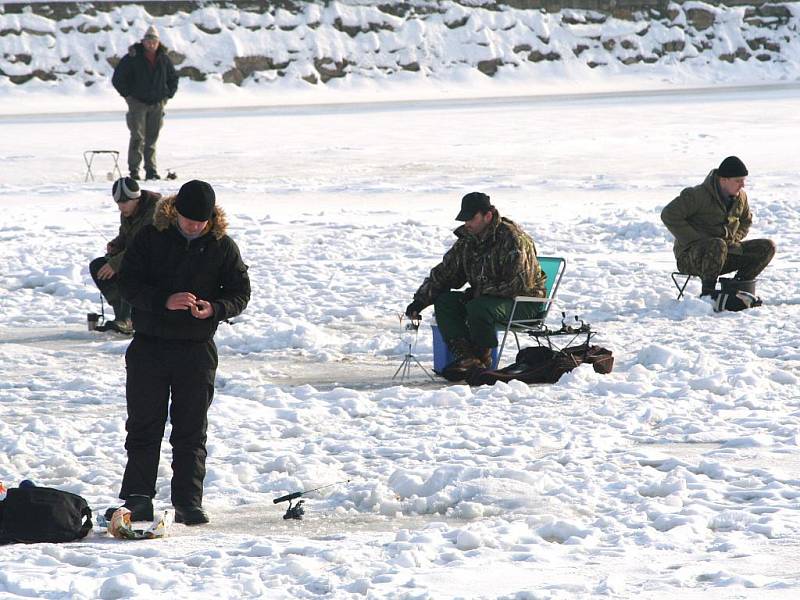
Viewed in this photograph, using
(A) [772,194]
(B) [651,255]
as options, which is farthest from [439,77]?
(B) [651,255]

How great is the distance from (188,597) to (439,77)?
28.3 meters

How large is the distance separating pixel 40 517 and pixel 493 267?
351cm

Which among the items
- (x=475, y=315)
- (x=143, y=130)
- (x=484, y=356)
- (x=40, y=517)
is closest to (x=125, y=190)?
(x=475, y=315)

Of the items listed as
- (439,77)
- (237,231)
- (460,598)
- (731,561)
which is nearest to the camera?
(460,598)

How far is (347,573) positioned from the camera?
4816 millimetres

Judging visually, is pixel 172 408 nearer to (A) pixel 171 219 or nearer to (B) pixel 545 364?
(A) pixel 171 219

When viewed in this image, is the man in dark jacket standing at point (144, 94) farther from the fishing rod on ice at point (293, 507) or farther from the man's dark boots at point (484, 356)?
the fishing rod on ice at point (293, 507)

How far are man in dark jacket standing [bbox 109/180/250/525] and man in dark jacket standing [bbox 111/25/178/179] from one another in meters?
11.6

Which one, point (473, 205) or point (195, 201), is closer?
point (195, 201)

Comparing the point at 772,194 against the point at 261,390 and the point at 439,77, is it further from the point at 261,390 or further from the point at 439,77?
the point at 439,77

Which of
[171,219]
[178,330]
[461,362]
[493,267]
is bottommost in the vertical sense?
[461,362]

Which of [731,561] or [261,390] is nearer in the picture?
[731,561]

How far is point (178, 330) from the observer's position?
18.0ft

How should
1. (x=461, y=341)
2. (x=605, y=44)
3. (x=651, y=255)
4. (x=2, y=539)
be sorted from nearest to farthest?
(x=2, y=539)
(x=461, y=341)
(x=651, y=255)
(x=605, y=44)
